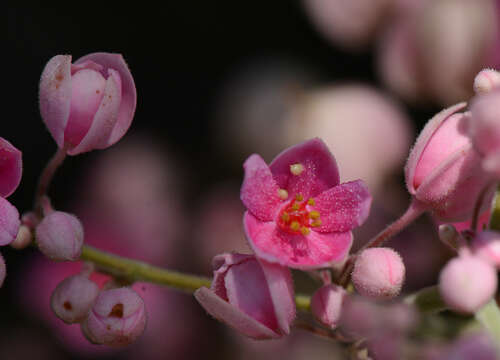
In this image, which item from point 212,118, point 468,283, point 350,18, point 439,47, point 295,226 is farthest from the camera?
point 212,118

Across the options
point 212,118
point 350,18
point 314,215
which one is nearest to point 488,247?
point 314,215

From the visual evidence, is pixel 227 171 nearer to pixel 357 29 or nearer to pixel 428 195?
pixel 357 29

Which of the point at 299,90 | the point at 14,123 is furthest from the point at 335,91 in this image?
the point at 14,123

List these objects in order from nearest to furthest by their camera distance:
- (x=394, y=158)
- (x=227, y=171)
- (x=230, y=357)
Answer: (x=394, y=158), (x=230, y=357), (x=227, y=171)

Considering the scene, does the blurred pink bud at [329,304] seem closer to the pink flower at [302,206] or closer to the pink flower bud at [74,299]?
the pink flower at [302,206]

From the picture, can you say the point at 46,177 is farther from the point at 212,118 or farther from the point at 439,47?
the point at 212,118

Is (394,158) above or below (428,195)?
below

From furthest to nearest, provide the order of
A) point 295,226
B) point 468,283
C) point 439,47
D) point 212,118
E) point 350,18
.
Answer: point 212,118, point 350,18, point 439,47, point 295,226, point 468,283
